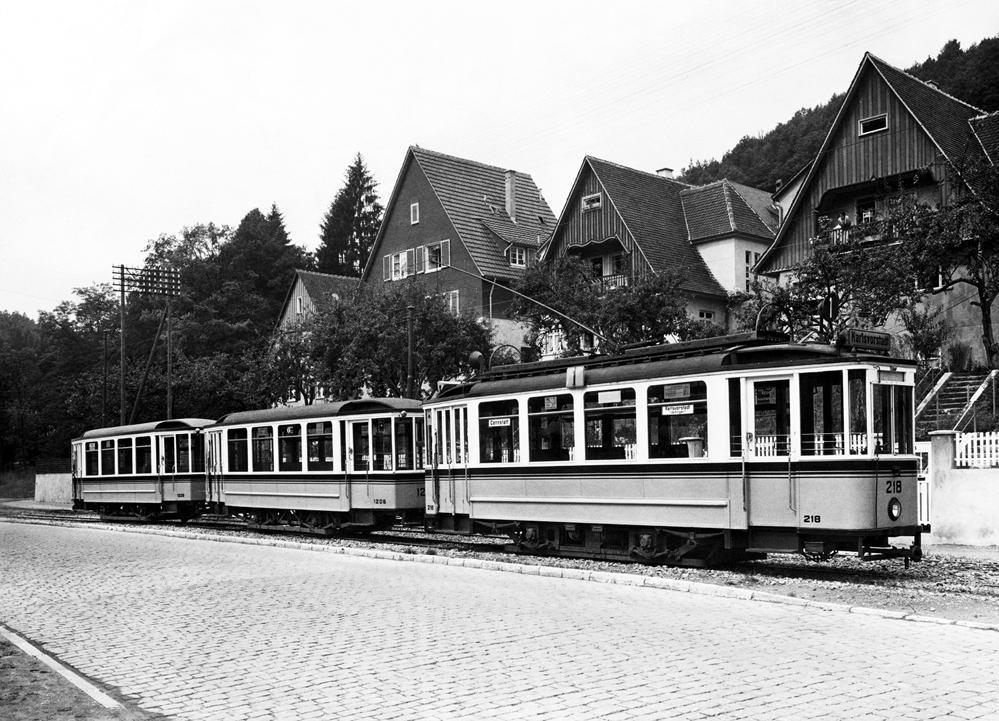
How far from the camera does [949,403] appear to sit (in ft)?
100

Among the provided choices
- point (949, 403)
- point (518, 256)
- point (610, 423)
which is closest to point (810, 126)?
point (518, 256)

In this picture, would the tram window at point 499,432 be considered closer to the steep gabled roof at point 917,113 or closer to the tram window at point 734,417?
the tram window at point 734,417

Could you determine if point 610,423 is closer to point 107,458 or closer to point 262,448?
point 262,448

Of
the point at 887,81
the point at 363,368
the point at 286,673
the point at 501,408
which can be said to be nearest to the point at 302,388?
the point at 363,368

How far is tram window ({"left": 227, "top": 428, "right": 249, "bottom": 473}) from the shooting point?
2822 cm

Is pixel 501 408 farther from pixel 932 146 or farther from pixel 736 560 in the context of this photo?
pixel 932 146

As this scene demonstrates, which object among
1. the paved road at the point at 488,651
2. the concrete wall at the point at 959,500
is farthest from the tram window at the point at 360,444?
the concrete wall at the point at 959,500

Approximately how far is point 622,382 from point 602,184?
31611mm

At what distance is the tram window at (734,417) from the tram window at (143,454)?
22.5 meters

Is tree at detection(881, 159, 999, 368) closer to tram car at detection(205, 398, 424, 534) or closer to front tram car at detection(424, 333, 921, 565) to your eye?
tram car at detection(205, 398, 424, 534)

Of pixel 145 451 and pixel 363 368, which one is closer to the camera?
pixel 145 451

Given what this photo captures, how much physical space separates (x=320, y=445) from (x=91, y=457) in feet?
51.5

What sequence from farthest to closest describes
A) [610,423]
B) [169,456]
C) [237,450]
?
[169,456] → [237,450] → [610,423]

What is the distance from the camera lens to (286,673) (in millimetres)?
8609
